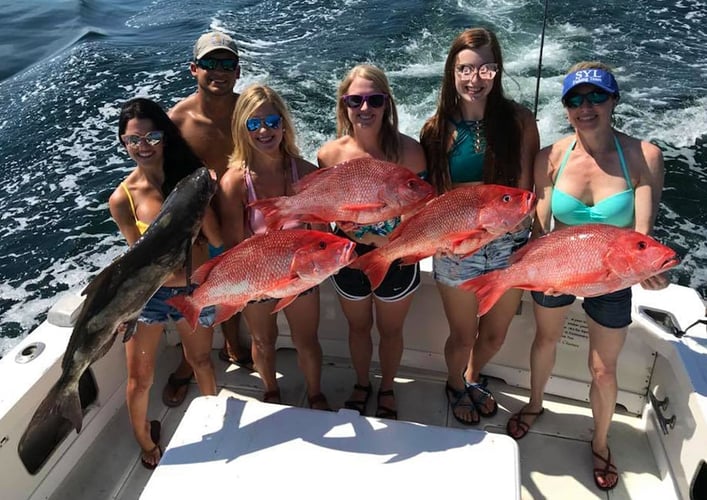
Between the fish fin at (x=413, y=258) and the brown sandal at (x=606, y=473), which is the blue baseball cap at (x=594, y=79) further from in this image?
the brown sandal at (x=606, y=473)

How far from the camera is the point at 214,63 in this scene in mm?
3258

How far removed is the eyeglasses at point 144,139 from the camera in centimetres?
261

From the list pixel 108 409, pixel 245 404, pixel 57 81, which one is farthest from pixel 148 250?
pixel 57 81

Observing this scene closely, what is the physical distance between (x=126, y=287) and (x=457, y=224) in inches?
53.5

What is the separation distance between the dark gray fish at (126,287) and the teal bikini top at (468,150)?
3.93 ft

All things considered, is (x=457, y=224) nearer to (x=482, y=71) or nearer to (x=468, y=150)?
(x=468, y=150)

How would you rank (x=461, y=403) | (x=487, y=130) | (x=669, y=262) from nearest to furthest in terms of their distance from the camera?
(x=669, y=262), (x=487, y=130), (x=461, y=403)

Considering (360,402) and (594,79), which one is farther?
(360,402)

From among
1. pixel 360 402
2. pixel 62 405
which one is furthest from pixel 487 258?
pixel 62 405

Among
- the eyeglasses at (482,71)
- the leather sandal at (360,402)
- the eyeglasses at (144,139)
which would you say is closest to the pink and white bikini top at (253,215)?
the eyeglasses at (144,139)

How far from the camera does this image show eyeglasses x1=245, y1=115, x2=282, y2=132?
99.6 inches

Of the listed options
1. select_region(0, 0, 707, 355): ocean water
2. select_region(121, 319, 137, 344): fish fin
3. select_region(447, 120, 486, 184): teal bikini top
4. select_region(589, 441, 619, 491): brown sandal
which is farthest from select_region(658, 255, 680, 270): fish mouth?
select_region(0, 0, 707, 355): ocean water

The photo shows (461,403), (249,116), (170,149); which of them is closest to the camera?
(249,116)

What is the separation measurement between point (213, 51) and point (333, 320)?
→ 185 cm
